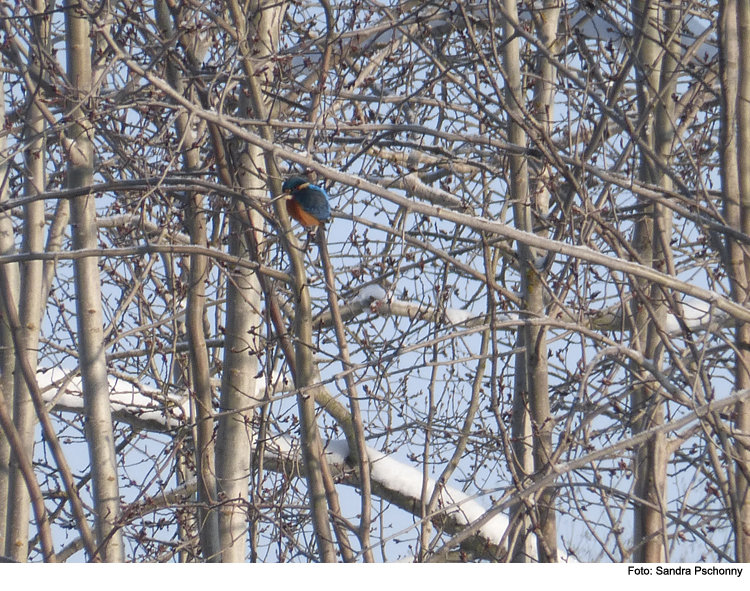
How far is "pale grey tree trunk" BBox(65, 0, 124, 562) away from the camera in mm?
4242

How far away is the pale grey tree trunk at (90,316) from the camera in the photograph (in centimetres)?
424

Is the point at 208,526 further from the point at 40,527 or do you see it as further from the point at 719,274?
the point at 719,274

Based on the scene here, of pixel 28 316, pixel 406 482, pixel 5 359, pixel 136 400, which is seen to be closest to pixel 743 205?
pixel 406 482

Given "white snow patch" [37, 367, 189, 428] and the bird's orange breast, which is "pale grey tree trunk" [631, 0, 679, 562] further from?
"white snow patch" [37, 367, 189, 428]

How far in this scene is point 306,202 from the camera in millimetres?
4250

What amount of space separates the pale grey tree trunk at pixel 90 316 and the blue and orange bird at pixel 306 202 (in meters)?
0.98

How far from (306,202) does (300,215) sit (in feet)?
0.24

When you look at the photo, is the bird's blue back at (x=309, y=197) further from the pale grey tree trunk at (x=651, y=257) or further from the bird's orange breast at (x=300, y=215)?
the pale grey tree trunk at (x=651, y=257)

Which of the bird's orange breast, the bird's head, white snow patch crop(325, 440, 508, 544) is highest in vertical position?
the bird's head

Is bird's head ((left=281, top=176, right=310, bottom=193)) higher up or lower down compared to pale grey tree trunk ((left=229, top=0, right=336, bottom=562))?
higher up

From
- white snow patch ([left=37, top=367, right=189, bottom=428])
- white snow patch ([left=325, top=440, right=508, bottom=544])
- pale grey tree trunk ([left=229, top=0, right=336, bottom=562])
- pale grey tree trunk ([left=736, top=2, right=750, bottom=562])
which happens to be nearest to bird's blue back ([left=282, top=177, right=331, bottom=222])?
pale grey tree trunk ([left=229, top=0, right=336, bottom=562])

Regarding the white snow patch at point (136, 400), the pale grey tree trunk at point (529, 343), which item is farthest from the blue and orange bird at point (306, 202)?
the white snow patch at point (136, 400)

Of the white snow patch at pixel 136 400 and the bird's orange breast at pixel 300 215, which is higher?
the bird's orange breast at pixel 300 215

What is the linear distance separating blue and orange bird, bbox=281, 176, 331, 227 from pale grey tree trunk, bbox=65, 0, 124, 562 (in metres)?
0.98
